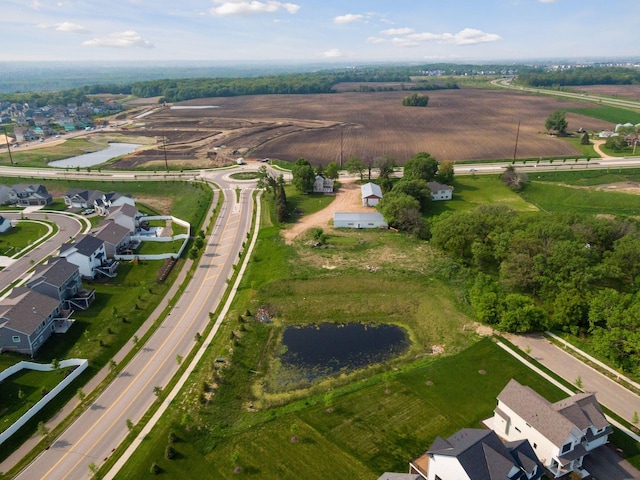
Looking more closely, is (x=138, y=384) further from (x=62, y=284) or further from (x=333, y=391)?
(x=62, y=284)

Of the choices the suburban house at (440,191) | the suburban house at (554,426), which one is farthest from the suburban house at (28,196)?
the suburban house at (554,426)

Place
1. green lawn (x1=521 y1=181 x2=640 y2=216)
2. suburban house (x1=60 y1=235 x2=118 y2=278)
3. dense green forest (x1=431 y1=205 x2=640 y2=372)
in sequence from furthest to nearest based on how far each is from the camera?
green lawn (x1=521 y1=181 x2=640 y2=216)
suburban house (x1=60 y1=235 x2=118 y2=278)
dense green forest (x1=431 y1=205 x2=640 y2=372)

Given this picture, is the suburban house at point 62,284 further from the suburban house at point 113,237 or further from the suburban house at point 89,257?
the suburban house at point 113,237

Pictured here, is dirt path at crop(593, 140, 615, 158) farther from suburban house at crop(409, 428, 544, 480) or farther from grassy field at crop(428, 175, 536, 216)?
suburban house at crop(409, 428, 544, 480)

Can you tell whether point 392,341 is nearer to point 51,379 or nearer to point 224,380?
point 224,380

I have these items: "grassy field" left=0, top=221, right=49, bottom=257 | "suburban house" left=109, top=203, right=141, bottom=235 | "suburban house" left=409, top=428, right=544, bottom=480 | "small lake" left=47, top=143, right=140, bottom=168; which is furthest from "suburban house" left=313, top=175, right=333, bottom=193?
"small lake" left=47, top=143, right=140, bottom=168
